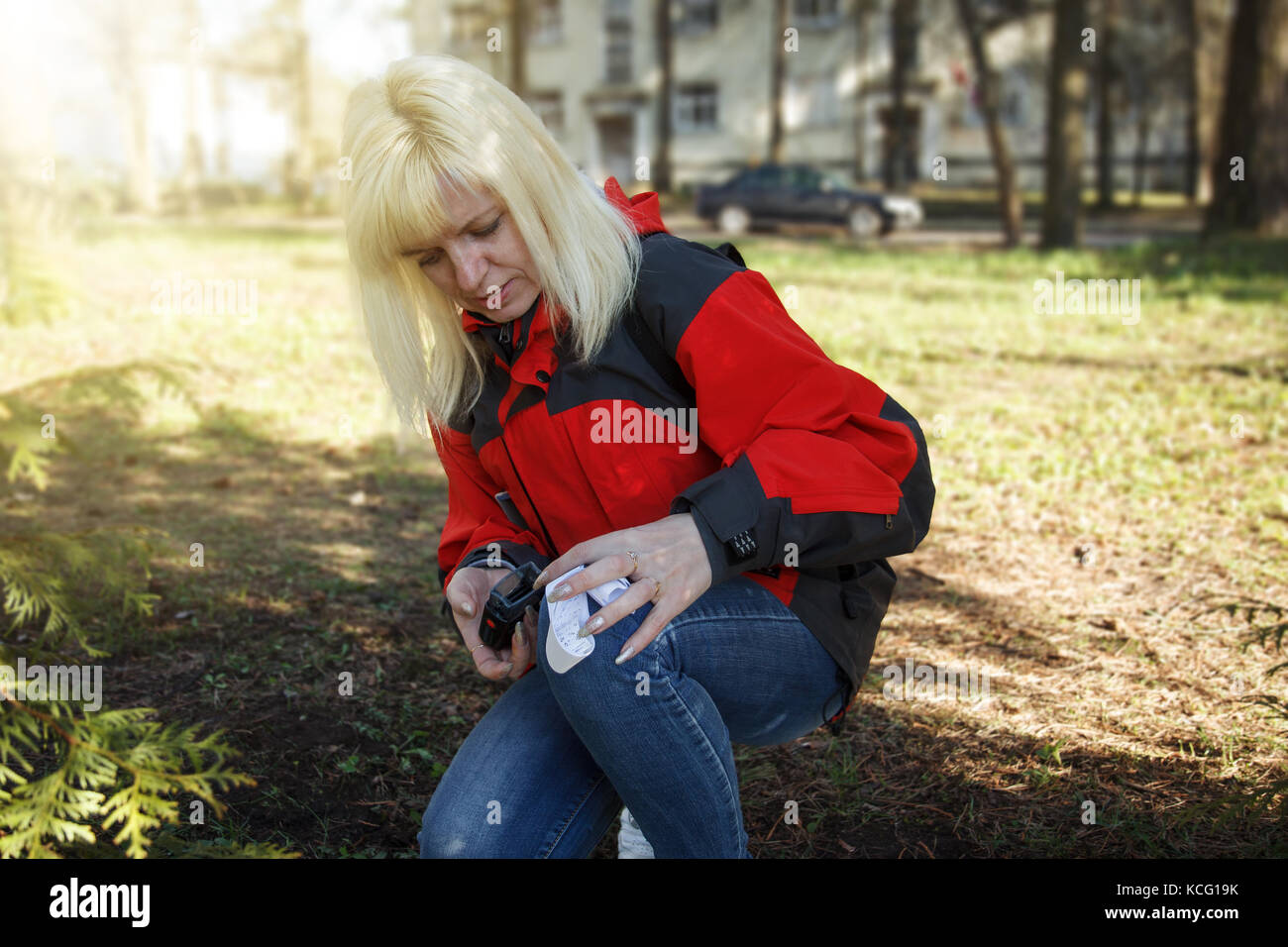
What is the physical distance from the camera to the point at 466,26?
39.0 m

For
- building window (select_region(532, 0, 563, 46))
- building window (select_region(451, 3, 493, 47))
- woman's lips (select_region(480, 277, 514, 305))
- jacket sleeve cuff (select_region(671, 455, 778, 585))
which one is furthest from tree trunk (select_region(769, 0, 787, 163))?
jacket sleeve cuff (select_region(671, 455, 778, 585))

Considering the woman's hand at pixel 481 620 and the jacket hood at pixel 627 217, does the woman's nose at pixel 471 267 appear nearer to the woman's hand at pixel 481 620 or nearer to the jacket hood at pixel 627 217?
the jacket hood at pixel 627 217

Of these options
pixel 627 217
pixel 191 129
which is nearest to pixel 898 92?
pixel 191 129

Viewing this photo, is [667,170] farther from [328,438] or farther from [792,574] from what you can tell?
[792,574]

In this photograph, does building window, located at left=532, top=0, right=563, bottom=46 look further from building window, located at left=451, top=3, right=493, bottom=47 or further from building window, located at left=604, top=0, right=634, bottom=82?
building window, located at left=451, top=3, right=493, bottom=47

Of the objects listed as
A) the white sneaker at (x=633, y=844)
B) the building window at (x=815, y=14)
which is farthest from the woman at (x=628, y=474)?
the building window at (x=815, y=14)

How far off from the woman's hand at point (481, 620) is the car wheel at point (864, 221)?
69.0 ft

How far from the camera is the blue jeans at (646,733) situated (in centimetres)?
189

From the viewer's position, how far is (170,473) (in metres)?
5.72

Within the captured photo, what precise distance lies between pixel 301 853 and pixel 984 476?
159 inches

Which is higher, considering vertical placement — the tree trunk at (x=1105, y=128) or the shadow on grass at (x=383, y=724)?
the tree trunk at (x=1105, y=128)

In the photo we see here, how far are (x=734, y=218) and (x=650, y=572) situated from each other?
71.5ft
